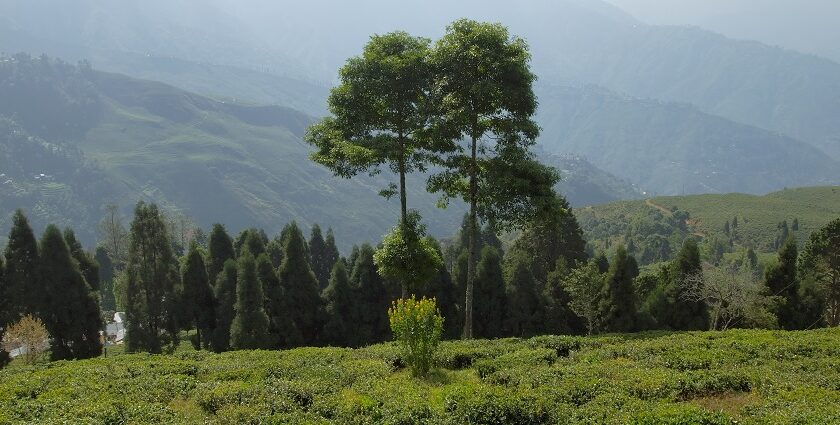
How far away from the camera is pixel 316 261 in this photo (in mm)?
69000

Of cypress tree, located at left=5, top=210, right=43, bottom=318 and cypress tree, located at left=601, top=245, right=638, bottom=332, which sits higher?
cypress tree, located at left=5, top=210, right=43, bottom=318

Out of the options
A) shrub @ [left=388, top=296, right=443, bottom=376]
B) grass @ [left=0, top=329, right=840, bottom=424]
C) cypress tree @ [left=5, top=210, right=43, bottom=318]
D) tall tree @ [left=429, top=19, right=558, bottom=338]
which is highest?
tall tree @ [left=429, top=19, right=558, bottom=338]

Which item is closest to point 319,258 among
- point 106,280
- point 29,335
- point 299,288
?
point 299,288

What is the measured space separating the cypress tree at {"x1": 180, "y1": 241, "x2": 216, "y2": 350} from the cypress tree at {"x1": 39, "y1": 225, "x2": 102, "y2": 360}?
590 cm

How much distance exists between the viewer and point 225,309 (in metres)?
40.8

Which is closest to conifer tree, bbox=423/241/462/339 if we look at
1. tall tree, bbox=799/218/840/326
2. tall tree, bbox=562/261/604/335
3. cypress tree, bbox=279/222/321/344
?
cypress tree, bbox=279/222/321/344

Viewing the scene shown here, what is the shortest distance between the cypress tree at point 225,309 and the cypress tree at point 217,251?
21.2ft

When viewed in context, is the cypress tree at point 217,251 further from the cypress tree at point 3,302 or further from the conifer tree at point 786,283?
the conifer tree at point 786,283

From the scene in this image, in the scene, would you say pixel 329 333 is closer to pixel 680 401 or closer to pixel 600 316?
pixel 600 316

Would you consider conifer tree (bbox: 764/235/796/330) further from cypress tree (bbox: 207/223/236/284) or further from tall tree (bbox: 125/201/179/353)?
tall tree (bbox: 125/201/179/353)

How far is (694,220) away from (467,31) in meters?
158

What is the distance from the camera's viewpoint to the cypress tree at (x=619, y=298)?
36.1m

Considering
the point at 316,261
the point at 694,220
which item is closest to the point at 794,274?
the point at 316,261

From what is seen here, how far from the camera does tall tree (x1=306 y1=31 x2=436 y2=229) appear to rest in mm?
21406
